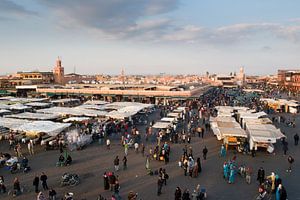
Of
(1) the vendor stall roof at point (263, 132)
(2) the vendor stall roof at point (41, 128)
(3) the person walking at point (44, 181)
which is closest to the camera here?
(3) the person walking at point (44, 181)

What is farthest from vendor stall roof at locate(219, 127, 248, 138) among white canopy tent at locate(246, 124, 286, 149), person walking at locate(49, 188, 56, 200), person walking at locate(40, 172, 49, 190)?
person walking at locate(49, 188, 56, 200)

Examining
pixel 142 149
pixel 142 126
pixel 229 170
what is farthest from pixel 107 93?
pixel 229 170

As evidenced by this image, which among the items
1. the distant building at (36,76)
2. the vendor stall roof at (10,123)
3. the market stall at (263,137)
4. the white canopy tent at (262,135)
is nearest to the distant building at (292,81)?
the white canopy tent at (262,135)

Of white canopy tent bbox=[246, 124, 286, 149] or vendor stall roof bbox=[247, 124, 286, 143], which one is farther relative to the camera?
vendor stall roof bbox=[247, 124, 286, 143]

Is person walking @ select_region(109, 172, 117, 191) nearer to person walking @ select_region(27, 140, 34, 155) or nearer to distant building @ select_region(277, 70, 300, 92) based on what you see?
person walking @ select_region(27, 140, 34, 155)

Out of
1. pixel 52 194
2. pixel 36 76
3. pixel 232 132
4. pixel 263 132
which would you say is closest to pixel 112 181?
pixel 52 194

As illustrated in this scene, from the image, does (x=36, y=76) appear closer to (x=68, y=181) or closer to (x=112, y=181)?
(x=68, y=181)

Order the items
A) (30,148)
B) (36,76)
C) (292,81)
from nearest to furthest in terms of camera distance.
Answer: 1. (30,148)
2. (36,76)
3. (292,81)

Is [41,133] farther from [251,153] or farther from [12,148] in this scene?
[251,153]

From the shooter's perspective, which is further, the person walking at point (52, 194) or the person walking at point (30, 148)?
the person walking at point (30, 148)

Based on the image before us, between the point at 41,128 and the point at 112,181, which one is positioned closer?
the point at 112,181

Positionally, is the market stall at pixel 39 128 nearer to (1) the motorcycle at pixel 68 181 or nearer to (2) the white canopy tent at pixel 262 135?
(1) the motorcycle at pixel 68 181

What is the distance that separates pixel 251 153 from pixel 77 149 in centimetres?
1119

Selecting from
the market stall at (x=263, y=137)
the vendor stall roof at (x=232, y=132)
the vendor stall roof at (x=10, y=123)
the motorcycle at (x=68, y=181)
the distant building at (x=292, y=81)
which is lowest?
the motorcycle at (x=68, y=181)
